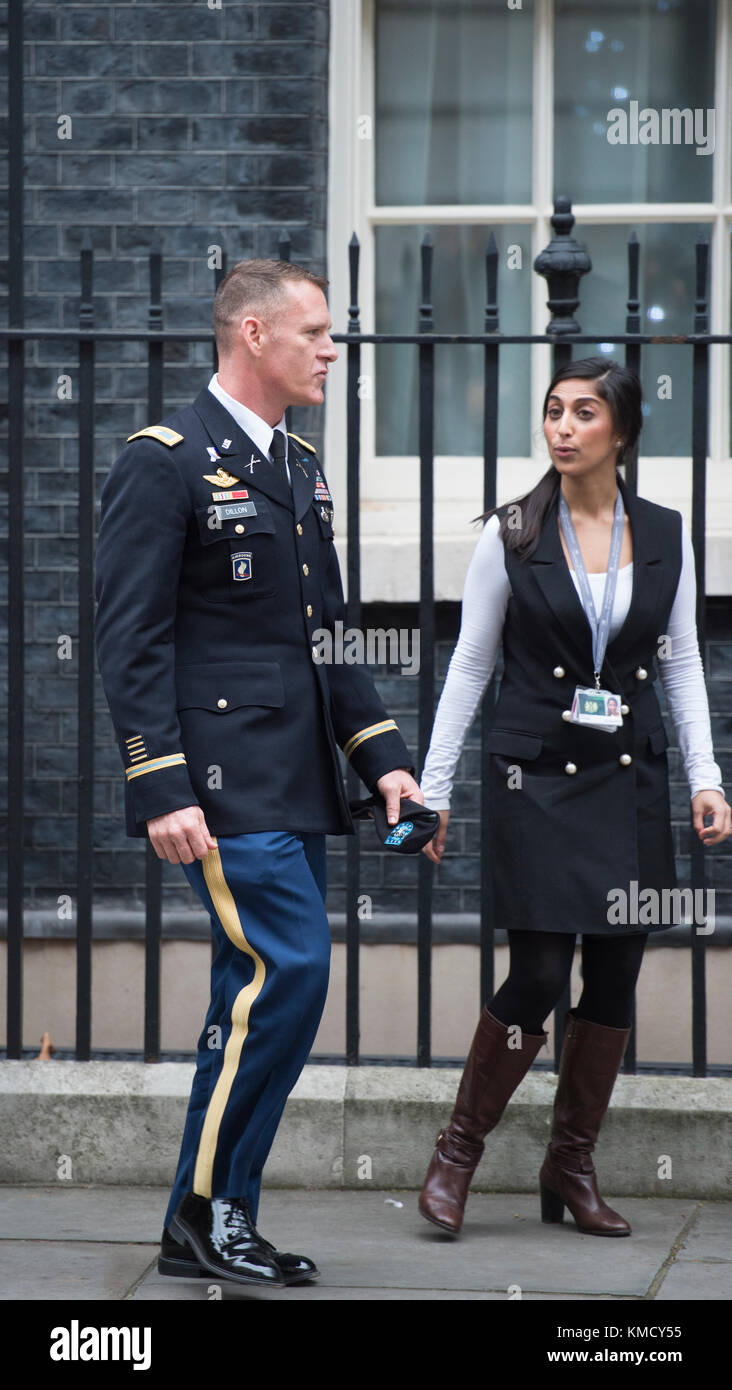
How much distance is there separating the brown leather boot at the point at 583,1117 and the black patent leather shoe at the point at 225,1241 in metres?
0.81

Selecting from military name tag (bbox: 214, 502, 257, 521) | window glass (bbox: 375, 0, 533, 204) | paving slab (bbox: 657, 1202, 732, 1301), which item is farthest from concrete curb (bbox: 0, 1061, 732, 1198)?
window glass (bbox: 375, 0, 533, 204)

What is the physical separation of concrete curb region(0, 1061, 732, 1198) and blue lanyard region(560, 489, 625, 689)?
47.8 inches

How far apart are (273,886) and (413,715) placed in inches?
105

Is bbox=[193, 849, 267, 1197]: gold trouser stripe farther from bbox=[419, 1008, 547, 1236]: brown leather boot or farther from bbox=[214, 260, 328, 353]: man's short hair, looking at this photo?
bbox=[214, 260, 328, 353]: man's short hair

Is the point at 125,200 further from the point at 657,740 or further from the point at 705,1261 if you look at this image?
the point at 705,1261

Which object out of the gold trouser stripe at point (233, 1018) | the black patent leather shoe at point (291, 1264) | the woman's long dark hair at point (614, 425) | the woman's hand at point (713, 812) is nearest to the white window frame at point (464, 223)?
the woman's long dark hair at point (614, 425)

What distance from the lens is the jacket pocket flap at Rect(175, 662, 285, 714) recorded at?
134 inches

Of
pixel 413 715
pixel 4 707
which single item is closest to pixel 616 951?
pixel 413 715

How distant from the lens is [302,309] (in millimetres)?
3406

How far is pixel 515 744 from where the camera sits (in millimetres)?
3783

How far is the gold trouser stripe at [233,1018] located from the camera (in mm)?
3363

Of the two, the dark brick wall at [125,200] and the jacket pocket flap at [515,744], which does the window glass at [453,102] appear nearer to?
the dark brick wall at [125,200]
